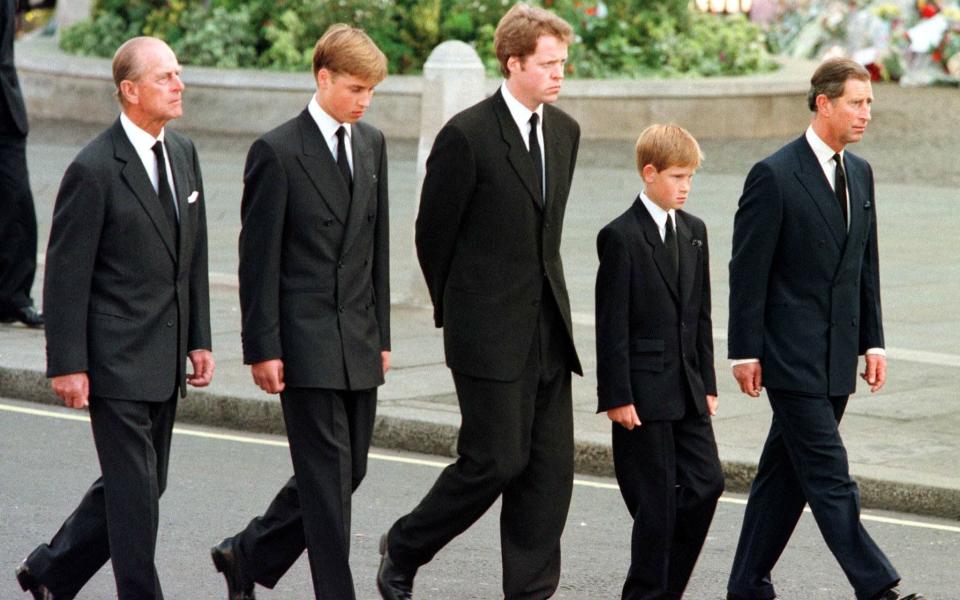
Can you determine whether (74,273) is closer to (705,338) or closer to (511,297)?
Result: (511,297)

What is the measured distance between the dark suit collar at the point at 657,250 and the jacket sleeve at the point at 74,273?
62.9 inches

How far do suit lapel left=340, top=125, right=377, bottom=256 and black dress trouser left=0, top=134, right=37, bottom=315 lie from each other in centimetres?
556

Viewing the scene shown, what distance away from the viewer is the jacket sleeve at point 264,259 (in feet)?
17.5

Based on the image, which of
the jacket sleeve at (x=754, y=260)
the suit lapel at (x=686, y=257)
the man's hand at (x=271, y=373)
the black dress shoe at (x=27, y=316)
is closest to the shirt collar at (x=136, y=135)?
the man's hand at (x=271, y=373)

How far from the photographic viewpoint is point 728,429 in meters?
8.41

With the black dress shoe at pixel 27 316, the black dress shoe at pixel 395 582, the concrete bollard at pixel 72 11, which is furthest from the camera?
the concrete bollard at pixel 72 11

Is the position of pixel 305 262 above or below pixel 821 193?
below

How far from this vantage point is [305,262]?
213 inches

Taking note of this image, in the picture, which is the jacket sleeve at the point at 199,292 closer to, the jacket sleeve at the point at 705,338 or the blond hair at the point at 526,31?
the blond hair at the point at 526,31

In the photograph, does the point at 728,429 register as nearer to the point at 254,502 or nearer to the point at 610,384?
the point at 254,502

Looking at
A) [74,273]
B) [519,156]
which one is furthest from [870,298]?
[74,273]

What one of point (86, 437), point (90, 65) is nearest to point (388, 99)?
point (90, 65)

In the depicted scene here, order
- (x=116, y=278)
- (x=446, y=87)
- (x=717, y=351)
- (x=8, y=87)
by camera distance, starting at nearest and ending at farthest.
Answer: (x=116, y=278), (x=717, y=351), (x=8, y=87), (x=446, y=87)

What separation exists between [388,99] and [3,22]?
1065cm
